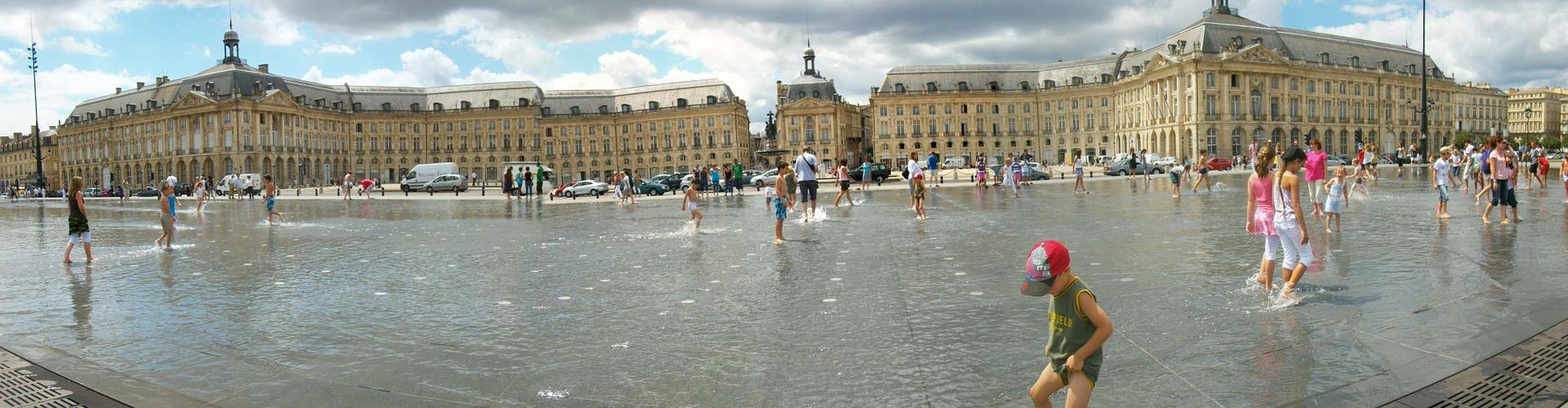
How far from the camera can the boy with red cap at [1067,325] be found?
4.36 metres

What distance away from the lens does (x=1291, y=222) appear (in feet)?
28.1

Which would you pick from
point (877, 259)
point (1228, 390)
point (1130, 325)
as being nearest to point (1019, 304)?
point (1130, 325)

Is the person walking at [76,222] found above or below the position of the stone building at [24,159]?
below

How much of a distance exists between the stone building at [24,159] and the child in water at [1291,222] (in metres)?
161

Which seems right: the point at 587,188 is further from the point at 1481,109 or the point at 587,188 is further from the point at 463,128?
the point at 1481,109

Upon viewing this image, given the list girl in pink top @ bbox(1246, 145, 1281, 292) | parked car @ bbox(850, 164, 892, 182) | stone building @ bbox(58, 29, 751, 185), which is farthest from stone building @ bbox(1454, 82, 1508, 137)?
girl in pink top @ bbox(1246, 145, 1281, 292)

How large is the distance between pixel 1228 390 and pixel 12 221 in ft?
114

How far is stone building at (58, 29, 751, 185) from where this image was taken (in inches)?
4291

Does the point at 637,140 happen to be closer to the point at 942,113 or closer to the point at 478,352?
the point at 942,113

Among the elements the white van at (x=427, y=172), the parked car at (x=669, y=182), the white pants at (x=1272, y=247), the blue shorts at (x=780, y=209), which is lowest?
the white pants at (x=1272, y=247)

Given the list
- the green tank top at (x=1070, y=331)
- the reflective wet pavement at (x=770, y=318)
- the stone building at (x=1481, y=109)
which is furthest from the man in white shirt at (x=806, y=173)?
the stone building at (x=1481, y=109)

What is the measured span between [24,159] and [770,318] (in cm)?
17725

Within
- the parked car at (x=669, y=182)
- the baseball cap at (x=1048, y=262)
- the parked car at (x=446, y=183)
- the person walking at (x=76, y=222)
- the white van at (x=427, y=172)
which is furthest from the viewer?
the white van at (x=427, y=172)

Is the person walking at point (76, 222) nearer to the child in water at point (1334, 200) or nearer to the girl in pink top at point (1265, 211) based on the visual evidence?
the girl in pink top at point (1265, 211)
